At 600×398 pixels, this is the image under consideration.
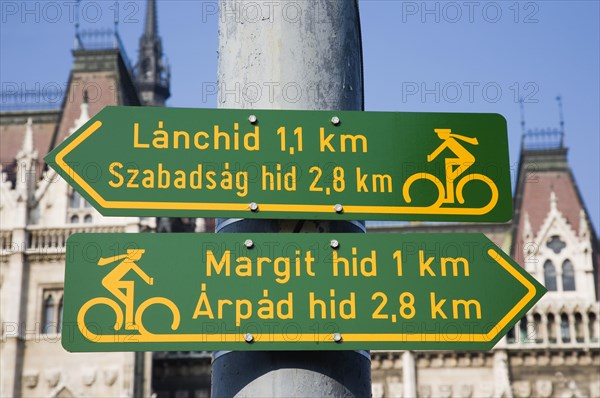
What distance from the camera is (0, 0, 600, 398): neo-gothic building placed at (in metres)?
33.6

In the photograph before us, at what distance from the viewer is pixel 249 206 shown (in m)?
4.45

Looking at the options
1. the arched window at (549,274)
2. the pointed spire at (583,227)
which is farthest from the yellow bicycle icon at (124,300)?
the pointed spire at (583,227)

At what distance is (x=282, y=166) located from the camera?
4.56 metres

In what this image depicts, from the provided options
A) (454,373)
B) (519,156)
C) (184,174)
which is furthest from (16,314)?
(184,174)

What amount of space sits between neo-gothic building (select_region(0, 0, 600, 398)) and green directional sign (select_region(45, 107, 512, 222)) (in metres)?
27.8

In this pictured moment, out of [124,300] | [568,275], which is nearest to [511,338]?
[568,275]

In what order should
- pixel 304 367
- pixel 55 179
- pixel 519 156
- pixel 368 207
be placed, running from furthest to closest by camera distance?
pixel 519 156, pixel 55 179, pixel 368 207, pixel 304 367

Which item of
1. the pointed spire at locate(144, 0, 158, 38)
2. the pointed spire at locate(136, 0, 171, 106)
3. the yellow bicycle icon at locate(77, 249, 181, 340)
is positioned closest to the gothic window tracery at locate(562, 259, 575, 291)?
the pointed spire at locate(136, 0, 171, 106)

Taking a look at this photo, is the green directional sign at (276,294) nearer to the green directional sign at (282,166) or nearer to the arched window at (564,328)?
the green directional sign at (282,166)

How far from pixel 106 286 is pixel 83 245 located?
0.20m

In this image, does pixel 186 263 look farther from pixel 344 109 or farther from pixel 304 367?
pixel 344 109

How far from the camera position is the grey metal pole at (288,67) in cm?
449

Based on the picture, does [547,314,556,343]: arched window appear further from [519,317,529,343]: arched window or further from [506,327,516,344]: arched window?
[506,327,516,344]: arched window

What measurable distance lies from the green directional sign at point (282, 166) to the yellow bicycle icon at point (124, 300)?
8.6 inches
